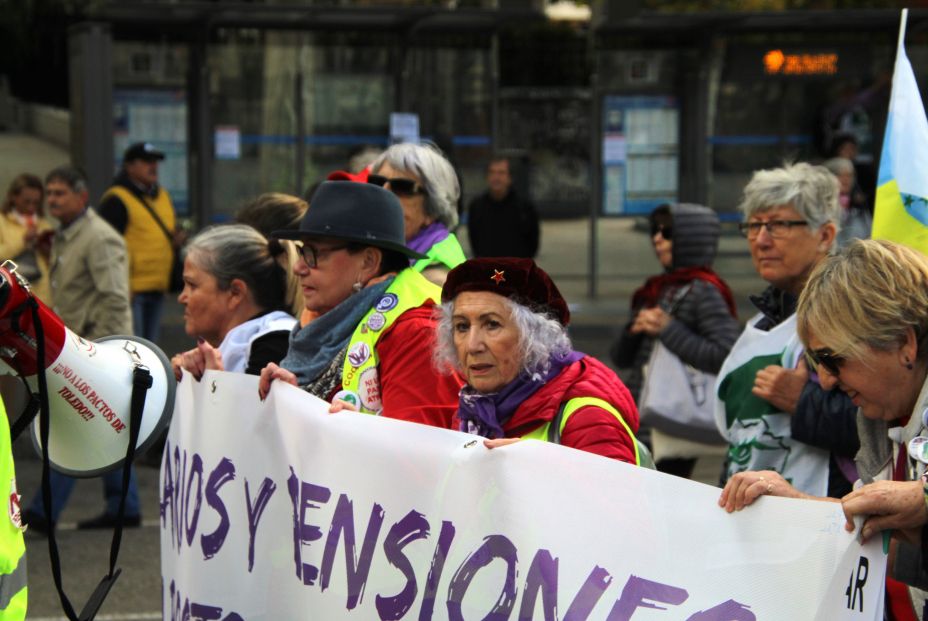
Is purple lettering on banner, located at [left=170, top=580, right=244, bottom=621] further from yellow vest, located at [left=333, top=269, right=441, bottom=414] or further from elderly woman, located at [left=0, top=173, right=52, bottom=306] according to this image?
elderly woman, located at [left=0, top=173, right=52, bottom=306]

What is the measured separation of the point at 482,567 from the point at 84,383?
3.05 ft

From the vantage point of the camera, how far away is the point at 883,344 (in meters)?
2.66

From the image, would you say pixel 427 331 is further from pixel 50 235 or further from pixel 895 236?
pixel 50 235

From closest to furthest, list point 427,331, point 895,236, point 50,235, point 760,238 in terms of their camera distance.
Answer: point 895,236 < point 427,331 < point 760,238 < point 50,235

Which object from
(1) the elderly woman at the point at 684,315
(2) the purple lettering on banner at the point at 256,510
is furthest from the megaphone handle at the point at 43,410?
(1) the elderly woman at the point at 684,315

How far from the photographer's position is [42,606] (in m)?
5.91

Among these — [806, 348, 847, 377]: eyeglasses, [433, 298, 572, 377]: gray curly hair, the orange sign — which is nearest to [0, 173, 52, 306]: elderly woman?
[433, 298, 572, 377]: gray curly hair

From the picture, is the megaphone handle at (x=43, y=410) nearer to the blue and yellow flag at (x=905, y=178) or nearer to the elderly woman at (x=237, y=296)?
the elderly woman at (x=237, y=296)

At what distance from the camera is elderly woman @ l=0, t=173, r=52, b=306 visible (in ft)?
Answer: 29.7

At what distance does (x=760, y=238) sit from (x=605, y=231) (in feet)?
38.1

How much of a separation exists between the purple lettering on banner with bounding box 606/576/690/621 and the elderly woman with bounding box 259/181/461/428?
0.95m

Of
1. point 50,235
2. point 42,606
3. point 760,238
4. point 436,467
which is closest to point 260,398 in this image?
point 436,467

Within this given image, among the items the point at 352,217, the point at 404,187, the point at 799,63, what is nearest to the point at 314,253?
the point at 352,217

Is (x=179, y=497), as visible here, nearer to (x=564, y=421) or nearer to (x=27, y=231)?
(x=564, y=421)
